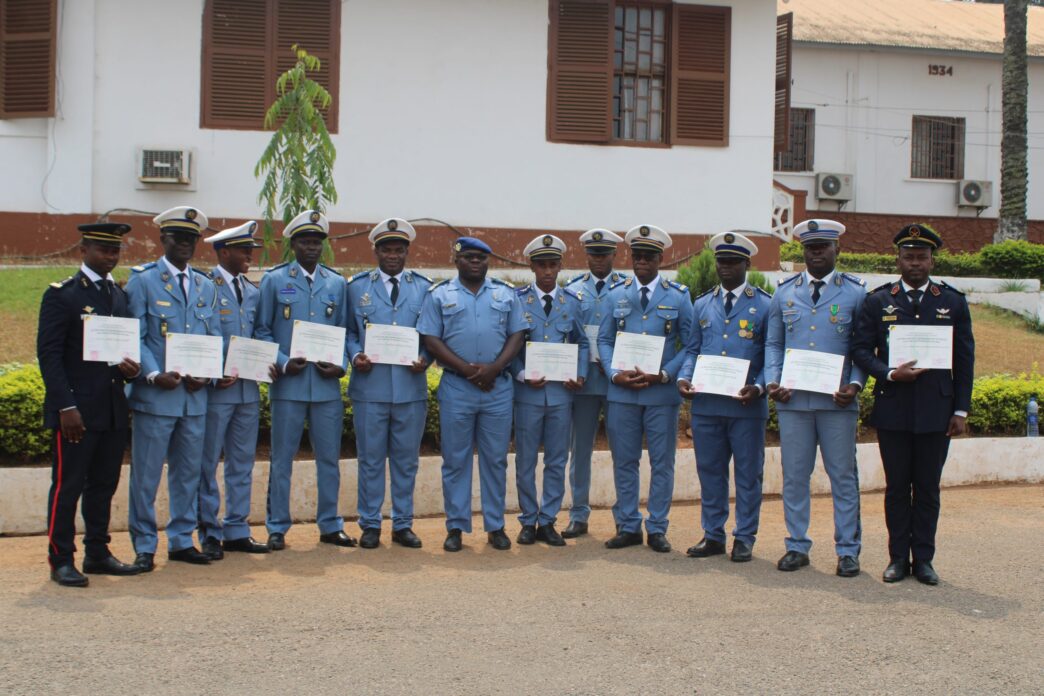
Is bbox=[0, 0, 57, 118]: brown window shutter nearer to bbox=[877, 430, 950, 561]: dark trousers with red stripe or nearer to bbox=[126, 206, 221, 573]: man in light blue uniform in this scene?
bbox=[126, 206, 221, 573]: man in light blue uniform

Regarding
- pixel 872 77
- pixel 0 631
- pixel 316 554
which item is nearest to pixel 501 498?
pixel 316 554

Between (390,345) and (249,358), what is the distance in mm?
880

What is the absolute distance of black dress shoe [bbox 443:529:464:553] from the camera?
7.15m

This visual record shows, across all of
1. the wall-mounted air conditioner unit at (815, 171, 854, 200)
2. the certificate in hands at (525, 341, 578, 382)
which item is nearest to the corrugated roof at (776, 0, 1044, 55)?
the wall-mounted air conditioner unit at (815, 171, 854, 200)

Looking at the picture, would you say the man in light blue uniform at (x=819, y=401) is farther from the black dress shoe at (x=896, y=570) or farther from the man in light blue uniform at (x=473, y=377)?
the man in light blue uniform at (x=473, y=377)

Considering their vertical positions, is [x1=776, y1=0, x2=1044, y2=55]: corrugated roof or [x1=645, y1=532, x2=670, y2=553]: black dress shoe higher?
[x1=776, y1=0, x2=1044, y2=55]: corrugated roof

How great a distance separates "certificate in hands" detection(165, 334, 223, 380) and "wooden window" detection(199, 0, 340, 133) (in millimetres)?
8367

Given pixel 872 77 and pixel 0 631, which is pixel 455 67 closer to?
pixel 0 631

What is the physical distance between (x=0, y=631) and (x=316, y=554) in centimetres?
214

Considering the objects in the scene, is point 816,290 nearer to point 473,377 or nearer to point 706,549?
point 706,549

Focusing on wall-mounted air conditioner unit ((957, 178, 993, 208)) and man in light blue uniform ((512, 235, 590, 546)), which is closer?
man in light blue uniform ((512, 235, 590, 546))

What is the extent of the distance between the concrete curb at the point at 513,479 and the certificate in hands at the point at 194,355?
3.34ft

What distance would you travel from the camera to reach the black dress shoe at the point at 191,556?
671 cm

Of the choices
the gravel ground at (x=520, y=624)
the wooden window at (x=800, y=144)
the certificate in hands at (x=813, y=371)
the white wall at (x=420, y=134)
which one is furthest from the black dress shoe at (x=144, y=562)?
the wooden window at (x=800, y=144)
